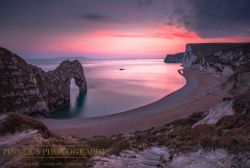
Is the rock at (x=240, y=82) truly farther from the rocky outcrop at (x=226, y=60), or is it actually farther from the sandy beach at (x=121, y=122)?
the rocky outcrop at (x=226, y=60)

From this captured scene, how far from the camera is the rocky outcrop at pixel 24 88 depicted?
4069cm

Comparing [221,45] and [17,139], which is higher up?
[221,45]

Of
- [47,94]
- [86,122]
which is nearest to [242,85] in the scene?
[86,122]

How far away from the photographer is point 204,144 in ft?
35.6

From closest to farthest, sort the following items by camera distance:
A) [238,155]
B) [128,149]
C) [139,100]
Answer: [238,155] < [128,149] < [139,100]

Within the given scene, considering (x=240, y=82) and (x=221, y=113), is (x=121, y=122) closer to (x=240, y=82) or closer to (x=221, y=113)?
(x=221, y=113)

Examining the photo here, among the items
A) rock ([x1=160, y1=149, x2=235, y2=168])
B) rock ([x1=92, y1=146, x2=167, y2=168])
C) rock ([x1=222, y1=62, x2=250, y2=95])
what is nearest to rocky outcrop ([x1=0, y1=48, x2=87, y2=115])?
rock ([x1=92, y1=146, x2=167, y2=168])

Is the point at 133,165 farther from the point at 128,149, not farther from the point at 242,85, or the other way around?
the point at 242,85

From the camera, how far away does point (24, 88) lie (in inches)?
1711

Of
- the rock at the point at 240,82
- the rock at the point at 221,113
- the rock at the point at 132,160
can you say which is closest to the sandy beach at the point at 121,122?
the rock at the point at 240,82

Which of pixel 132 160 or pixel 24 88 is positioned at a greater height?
pixel 24 88

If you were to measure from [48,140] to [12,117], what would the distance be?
4.01 m

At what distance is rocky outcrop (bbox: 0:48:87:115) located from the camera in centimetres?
4069

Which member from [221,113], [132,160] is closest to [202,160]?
[132,160]
